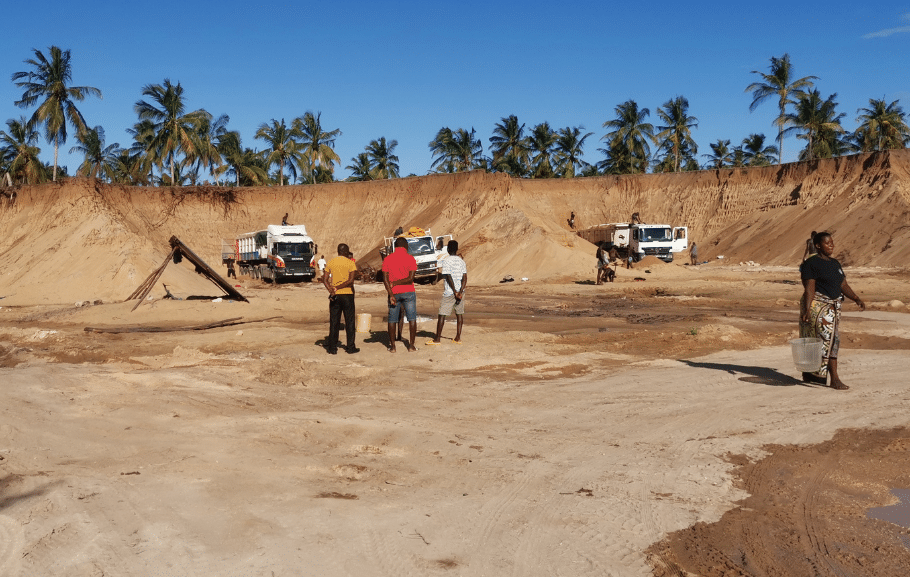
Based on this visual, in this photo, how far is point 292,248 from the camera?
36.9 meters

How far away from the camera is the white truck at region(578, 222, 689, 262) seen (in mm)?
38469

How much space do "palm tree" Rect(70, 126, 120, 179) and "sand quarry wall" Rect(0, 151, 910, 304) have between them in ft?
26.3

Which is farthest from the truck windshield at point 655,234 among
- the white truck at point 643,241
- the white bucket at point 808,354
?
the white bucket at point 808,354

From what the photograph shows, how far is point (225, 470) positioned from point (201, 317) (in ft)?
40.0

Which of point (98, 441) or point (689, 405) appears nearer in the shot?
point (98, 441)

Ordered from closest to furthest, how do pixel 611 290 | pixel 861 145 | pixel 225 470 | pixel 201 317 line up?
1. pixel 225 470
2. pixel 201 317
3. pixel 611 290
4. pixel 861 145

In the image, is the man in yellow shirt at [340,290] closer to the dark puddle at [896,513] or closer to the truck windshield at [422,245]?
the dark puddle at [896,513]

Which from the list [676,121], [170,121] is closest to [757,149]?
[676,121]

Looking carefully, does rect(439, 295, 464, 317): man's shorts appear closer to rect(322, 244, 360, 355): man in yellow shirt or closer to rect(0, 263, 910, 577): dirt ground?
rect(0, 263, 910, 577): dirt ground

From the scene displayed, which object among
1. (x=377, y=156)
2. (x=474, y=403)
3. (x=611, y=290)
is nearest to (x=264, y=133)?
(x=377, y=156)

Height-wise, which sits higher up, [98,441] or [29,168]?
[29,168]

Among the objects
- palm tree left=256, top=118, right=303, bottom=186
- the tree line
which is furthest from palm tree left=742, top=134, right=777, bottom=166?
palm tree left=256, top=118, right=303, bottom=186

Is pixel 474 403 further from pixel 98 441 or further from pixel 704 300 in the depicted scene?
pixel 704 300

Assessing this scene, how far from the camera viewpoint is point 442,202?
4738 cm
